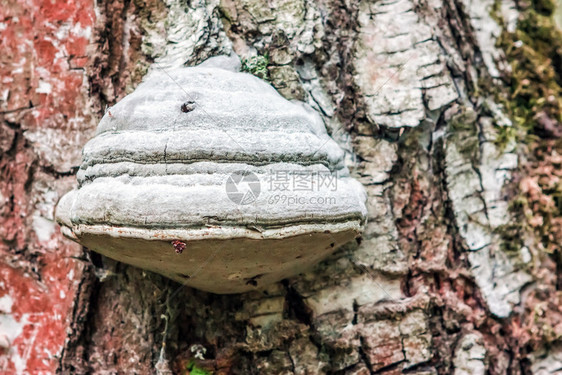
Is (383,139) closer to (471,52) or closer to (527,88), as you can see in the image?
(471,52)

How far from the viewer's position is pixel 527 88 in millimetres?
2645

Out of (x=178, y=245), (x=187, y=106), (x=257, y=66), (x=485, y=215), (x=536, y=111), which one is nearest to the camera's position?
(x=178, y=245)

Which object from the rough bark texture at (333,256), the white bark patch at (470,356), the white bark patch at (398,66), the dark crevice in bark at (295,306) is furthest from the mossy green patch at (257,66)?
the white bark patch at (470,356)

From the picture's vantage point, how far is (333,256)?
2186 millimetres

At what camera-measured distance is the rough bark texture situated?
215 cm

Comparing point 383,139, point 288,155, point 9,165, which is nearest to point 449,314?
point 383,139

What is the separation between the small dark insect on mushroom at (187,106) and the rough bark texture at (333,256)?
20.5 inches

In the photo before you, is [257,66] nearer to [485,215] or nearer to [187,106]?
[187,106]

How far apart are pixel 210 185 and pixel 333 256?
35.6 inches

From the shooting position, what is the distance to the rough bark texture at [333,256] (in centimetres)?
215

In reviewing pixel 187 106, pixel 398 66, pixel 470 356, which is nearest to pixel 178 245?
pixel 187 106

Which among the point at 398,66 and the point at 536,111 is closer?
the point at 398,66

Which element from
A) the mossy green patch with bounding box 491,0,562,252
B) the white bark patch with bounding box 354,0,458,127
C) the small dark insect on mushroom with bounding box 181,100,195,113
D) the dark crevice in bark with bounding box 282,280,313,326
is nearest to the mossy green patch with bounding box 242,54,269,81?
the white bark patch with bounding box 354,0,458,127

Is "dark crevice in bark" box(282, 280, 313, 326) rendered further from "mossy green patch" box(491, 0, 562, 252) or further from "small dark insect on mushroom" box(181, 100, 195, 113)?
"mossy green patch" box(491, 0, 562, 252)
